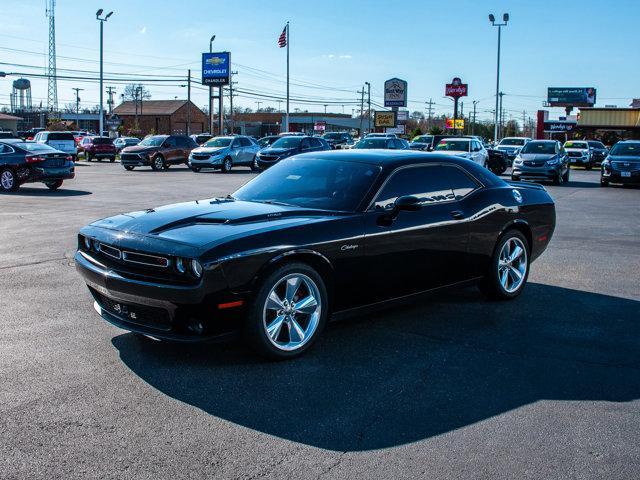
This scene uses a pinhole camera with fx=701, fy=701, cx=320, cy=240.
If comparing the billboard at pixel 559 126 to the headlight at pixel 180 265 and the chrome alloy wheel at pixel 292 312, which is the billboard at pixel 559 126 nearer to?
the chrome alloy wheel at pixel 292 312

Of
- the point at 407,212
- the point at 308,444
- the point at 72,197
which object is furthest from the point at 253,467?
the point at 72,197

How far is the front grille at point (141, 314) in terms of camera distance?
15.9ft

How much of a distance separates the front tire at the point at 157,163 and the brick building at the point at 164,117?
7646 centimetres

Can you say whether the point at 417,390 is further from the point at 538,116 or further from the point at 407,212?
the point at 538,116

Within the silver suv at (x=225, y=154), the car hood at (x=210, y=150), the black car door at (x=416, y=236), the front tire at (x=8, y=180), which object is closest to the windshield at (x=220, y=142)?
the silver suv at (x=225, y=154)

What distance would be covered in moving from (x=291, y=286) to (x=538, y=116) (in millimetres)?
79896

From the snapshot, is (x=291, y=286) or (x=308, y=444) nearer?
(x=308, y=444)

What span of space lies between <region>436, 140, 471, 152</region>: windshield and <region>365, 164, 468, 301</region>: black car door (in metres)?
22.3

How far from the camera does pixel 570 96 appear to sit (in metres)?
109

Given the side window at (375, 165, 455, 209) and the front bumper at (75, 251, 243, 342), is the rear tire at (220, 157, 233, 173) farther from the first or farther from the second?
the front bumper at (75, 251, 243, 342)

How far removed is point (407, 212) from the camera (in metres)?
6.04

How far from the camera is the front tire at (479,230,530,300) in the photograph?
6.96m

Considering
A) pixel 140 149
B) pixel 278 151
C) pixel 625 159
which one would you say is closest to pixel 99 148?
pixel 140 149

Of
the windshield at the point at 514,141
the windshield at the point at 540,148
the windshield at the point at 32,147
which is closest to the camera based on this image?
the windshield at the point at 32,147
